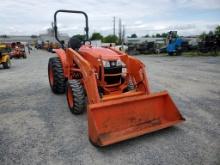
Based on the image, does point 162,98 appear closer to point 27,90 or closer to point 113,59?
point 113,59

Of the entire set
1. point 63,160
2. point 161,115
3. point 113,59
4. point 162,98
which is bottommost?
point 63,160

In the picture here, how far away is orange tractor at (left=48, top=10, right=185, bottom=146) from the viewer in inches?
140

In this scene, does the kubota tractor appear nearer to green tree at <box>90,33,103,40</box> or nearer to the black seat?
the black seat

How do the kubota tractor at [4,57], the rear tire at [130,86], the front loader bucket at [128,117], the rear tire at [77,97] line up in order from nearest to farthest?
the front loader bucket at [128,117] → the rear tire at [77,97] → the rear tire at [130,86] → the kubota tractor at [4,57]

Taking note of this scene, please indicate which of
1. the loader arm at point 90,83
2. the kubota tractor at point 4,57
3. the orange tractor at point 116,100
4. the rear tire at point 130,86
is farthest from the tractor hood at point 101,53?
the kubota tractor at point 4,57

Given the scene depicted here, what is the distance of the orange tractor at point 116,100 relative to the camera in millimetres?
3555

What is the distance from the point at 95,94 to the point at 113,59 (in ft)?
2.93

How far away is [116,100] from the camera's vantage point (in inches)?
150

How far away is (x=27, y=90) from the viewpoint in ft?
23.8

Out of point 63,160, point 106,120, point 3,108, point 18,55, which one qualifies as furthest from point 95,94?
point 18,55

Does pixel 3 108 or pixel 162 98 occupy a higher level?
pixel 162 98

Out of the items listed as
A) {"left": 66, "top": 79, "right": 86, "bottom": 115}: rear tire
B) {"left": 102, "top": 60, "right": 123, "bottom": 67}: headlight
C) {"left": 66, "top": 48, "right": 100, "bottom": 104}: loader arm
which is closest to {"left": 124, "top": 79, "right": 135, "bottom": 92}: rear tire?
{"left": 102, "top": 60, "right": 123, "bottom": 67}: headlight

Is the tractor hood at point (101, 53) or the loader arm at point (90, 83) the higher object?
the tractor hood at point (101, 53)

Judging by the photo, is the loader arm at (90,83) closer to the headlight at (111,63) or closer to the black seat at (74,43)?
the headlight at (111,63)
